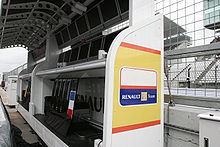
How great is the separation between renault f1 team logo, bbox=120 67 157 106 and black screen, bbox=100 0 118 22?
1940mm

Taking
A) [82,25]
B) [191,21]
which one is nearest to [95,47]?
[82,25]

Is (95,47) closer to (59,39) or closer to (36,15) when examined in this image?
(36,15)

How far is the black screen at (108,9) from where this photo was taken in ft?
10.1

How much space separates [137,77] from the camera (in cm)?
147

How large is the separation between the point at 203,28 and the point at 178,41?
30 cm

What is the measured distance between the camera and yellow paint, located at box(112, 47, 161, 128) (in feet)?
4.22

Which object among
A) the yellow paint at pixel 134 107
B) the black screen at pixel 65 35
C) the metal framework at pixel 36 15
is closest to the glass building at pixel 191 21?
the yellow paint at pixel 134 107

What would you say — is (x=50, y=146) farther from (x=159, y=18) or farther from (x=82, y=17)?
(x=82, y=17)

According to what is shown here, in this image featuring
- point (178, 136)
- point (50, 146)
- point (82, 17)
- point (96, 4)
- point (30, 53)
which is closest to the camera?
point (178, 136)

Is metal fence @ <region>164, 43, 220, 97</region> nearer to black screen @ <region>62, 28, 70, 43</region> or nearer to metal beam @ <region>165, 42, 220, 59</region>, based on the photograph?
metal beam @ <region>165, 42, 220, 59</region>

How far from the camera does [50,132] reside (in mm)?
2670

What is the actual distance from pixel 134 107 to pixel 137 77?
28cm

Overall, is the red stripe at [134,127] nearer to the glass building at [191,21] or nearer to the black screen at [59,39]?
the glass building at [191,21]

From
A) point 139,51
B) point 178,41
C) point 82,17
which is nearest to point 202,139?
point 139,51
